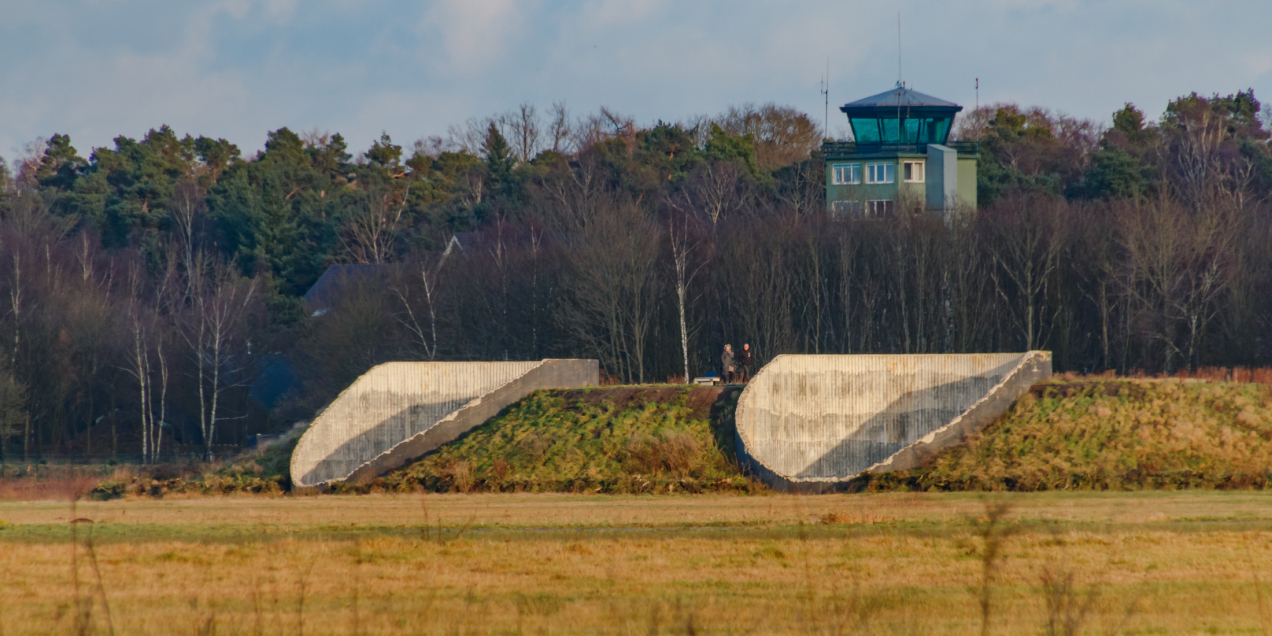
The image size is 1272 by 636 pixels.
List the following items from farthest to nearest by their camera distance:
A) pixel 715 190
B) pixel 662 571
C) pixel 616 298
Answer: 1. pixel 715 190
2. pixel 616 298
3. pixel 662 571

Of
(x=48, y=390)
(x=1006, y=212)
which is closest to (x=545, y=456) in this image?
(x=1006, y=212)

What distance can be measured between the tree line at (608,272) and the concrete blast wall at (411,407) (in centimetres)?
1300

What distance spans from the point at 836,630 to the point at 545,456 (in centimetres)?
2218

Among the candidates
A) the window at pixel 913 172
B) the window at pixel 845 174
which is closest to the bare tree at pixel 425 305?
the window at pixel 845 174

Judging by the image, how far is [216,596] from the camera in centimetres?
1191

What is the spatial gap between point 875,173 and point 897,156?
1.37 meters

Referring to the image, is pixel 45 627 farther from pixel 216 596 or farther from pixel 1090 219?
pixel 1090 219

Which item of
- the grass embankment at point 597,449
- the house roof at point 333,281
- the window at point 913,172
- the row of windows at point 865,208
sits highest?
the window at point 913,172

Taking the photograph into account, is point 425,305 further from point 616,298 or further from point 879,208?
point 879,208

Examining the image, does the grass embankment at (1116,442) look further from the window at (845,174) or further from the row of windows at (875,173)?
the window at (845,174)

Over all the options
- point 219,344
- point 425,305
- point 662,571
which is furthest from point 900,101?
point 662,571

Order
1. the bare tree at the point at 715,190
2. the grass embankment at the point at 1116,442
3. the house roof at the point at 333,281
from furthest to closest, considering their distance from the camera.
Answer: the bare tree at the point at 715,190 → the house roof at the point at 333,281 → the grass embankment at the point at 1116,442

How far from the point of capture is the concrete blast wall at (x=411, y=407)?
33438 mm

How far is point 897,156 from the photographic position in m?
57.7
